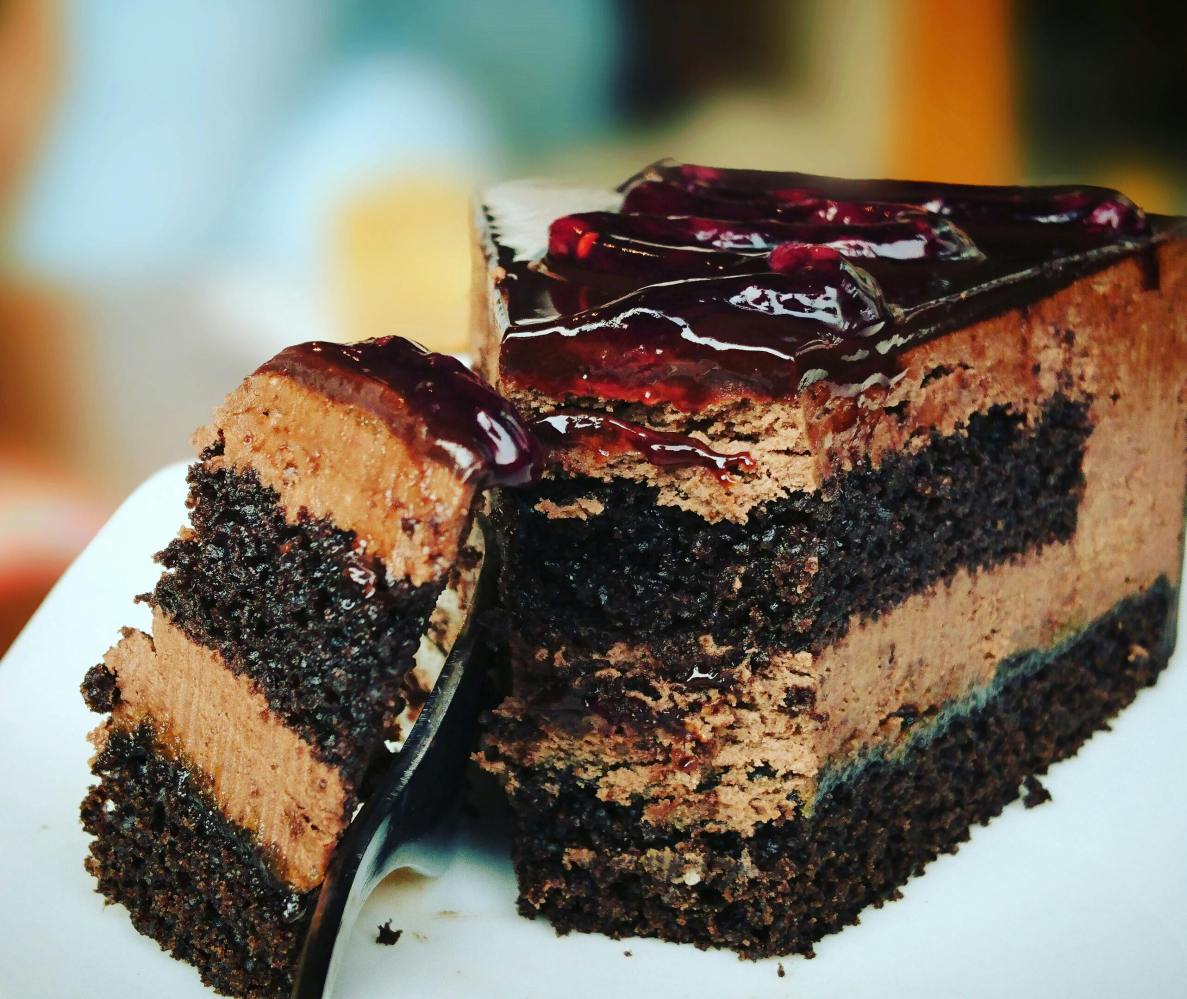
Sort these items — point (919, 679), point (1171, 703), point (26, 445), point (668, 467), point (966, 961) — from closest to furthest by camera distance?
point (668, 467) → point (966, 961) → point (919, 679) → point (1171, 703) → point (26, 445)

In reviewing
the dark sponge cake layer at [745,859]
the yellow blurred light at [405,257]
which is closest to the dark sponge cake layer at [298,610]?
the dark sponge cake layer at [745,859]

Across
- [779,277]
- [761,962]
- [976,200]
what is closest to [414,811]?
[761,962]

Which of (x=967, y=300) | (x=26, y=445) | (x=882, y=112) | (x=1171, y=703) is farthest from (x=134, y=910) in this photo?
(x=882, y=112)

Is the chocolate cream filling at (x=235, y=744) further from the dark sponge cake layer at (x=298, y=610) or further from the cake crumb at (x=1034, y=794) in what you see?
the cake crumb at (x=1034, y=794)

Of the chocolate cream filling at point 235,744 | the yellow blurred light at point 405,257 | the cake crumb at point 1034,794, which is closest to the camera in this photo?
the chocolate cream filling at point 235,744

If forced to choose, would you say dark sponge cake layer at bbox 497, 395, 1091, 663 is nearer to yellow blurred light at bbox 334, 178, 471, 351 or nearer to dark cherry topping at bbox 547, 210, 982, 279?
dark cherry topping at bbox 547, 210, 982, 279

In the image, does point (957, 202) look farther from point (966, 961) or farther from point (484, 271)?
point (966, 961)
